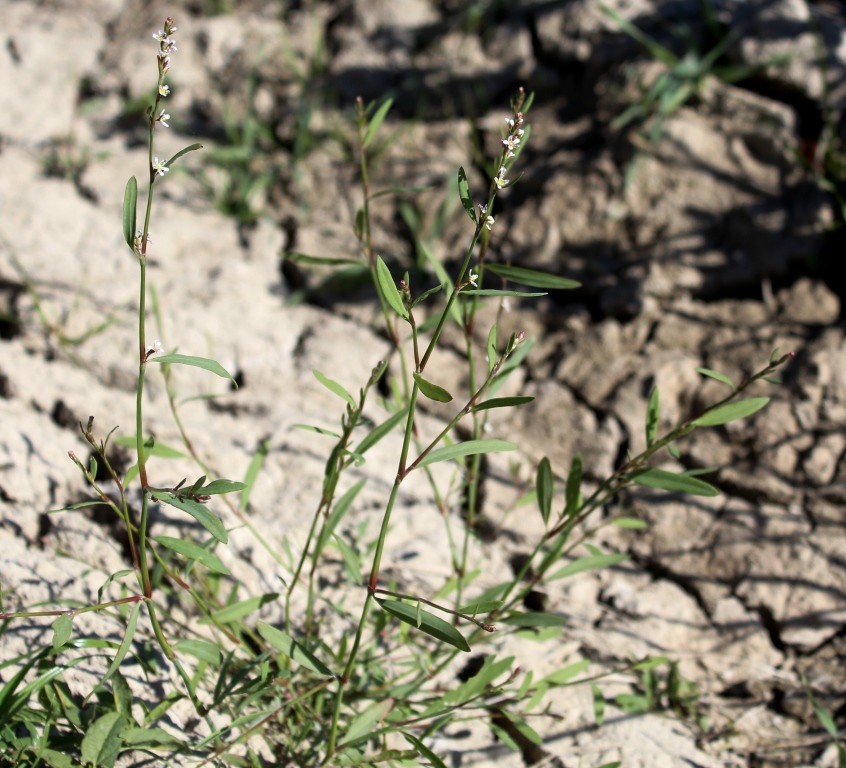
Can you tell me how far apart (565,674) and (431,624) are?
0.70 metres

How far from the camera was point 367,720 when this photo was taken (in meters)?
1.62

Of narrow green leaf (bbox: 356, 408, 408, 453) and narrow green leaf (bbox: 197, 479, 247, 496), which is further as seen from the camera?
narrow green leaf (bbox: 356, 408, 408, 453)

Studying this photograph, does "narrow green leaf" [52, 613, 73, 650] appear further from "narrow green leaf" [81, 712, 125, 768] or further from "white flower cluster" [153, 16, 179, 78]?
"white flower cluster" [153, 16, 179, 78]

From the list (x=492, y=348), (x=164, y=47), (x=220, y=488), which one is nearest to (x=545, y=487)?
(x=492, y=348)

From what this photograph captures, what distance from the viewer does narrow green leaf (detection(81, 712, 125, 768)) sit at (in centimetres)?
148

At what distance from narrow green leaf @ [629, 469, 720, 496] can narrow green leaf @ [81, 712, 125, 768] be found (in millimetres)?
1194

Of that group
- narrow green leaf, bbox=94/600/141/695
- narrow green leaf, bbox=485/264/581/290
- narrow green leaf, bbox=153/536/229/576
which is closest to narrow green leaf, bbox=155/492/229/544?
narrow green leaf, bbox=153/536/229/576

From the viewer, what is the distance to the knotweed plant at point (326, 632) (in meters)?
1.39

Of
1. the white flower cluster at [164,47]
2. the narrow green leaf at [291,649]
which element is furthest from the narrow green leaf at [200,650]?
the white flower cluster at [164,47]

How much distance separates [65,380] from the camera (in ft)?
8.19

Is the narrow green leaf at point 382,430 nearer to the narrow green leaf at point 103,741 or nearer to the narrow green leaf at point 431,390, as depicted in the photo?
the narrow green leaf at point 431,390

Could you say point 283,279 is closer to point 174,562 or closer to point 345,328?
point 345,328

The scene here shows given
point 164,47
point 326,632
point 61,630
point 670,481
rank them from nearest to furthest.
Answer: point 164,47 < point 61,630 < point 670,481 < point 326,632

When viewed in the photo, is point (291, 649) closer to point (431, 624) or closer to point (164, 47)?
point (431, 624)
